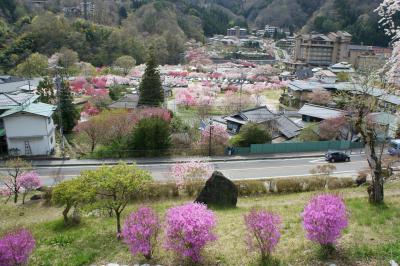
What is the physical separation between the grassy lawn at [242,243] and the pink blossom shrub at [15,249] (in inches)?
34.0

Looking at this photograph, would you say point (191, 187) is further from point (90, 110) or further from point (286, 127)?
point (90, 110)

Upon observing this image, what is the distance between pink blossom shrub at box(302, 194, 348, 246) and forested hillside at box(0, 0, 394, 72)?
2780 inches

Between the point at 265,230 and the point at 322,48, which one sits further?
the point at 322,48

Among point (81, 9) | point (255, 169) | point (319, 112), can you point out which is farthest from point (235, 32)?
point (255, 169)

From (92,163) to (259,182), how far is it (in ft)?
38.8

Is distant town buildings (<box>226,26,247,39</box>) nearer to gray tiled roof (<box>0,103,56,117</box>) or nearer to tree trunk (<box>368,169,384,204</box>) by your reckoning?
gray tiled roof (<box>0,103,56,117</box>)

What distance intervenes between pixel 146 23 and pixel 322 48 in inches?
2035

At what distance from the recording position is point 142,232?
7.90 meters

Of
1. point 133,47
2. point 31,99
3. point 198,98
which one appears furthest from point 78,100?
point 133,47

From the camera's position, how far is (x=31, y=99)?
27.5m

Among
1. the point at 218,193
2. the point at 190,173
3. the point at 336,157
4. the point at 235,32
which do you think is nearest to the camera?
the point at 218,193

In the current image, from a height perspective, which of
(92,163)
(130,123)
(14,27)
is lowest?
(92,163)

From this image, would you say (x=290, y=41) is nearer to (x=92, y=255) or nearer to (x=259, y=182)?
(x=259, y=182)

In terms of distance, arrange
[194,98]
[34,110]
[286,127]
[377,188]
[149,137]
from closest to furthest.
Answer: [377,188], [34,110], [149,137], [286,127], [194,98]
